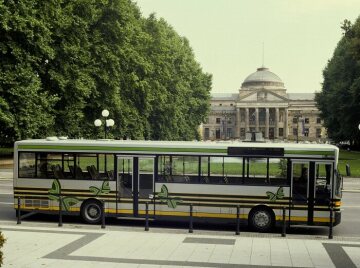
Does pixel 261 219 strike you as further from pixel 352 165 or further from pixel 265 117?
pixel 265 117

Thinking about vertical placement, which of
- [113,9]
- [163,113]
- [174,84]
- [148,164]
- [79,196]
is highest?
[113,9]

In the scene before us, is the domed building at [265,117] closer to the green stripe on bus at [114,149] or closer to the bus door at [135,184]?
the green stripe on bus at [114,149]

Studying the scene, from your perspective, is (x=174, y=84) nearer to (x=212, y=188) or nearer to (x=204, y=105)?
(x=204, y=105)

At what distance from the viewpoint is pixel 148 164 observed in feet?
59.0

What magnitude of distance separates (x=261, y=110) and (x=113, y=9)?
133641 millimetres

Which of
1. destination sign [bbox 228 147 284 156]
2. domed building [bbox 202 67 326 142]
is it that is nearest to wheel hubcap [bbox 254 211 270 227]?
destination sign [bbox 228 147 284 156]

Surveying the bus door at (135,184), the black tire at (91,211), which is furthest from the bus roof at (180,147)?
the black tire at (91,211)

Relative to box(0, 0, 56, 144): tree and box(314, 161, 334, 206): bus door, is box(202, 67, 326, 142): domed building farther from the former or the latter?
box(314, 161, 334, 206): bus door

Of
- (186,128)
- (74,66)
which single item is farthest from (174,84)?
(74,66)

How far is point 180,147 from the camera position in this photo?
58.4 ft

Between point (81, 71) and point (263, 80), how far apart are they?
155 metres

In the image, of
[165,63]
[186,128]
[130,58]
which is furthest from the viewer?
[186,128]

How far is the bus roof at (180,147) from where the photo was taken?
17.2 meters

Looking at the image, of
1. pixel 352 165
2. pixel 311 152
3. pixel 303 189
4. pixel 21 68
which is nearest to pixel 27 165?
pixel 303 189
